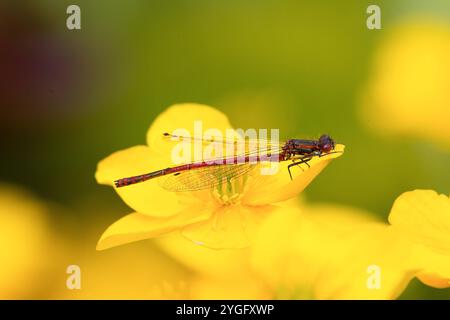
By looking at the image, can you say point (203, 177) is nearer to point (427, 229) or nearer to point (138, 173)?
point (138, 173)

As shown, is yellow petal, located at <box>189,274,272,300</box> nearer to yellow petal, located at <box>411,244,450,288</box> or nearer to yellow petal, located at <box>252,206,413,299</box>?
yellow petal, located at <box>252,206,413,299</box>

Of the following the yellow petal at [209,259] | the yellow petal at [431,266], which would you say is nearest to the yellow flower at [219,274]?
the yellow petal at [209,259]

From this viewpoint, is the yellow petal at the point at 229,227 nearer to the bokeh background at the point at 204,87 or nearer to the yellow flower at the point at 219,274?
the yellow flower at the point at 219,274

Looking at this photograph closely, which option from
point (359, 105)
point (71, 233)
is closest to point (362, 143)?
point (359, 105)

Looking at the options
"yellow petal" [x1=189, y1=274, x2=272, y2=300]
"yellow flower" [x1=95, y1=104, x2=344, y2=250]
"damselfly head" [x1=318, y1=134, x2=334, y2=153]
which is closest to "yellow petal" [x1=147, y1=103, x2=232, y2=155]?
"yellow flower" [x1=95, y1=104, x2=344, y2=250]

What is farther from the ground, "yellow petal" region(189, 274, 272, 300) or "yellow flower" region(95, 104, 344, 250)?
"yellow flower" region(95, 104, 344, 250)
